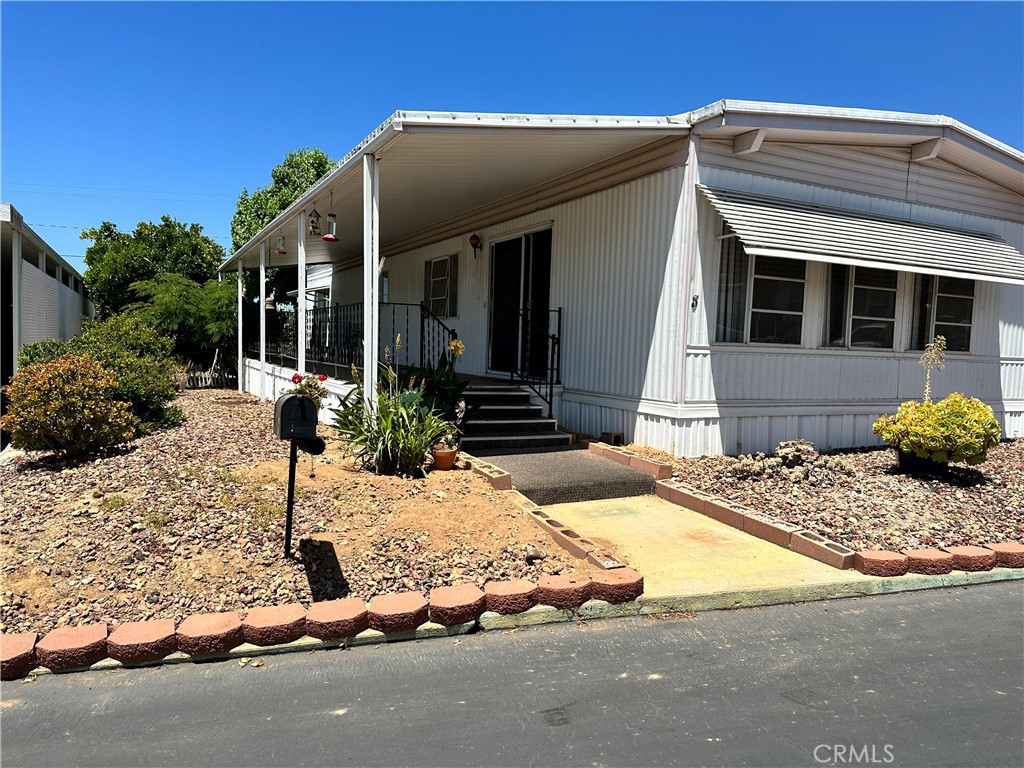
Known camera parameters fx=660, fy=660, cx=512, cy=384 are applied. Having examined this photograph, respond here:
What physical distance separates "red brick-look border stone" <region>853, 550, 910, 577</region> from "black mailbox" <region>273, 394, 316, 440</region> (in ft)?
12.3

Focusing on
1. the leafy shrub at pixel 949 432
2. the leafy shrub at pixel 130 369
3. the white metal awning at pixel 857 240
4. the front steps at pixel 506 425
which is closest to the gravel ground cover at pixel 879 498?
the leafy shrub at pixel 949 432

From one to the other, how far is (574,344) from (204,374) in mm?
10271

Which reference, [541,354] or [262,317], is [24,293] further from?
[541,354]

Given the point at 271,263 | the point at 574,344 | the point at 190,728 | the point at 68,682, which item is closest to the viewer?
the point at 190,728

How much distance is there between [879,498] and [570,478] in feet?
9.39

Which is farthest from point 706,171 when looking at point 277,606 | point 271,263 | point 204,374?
point 204,374

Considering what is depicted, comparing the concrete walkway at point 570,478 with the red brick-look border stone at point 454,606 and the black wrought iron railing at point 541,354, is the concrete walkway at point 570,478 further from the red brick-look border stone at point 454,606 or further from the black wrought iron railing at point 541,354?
the red brick-look border stone at point 454,606

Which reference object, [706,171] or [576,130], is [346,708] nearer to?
[576,130]

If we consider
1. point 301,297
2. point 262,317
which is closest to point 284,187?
point 262,317

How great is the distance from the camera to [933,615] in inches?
159

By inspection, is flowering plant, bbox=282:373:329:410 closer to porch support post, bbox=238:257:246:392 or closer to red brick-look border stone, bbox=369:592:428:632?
red brick-look border stone, bbox=369:592:428:632

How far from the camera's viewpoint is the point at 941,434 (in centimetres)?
644

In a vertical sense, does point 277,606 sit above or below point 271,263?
below

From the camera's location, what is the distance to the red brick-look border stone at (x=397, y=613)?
3.49 metres
